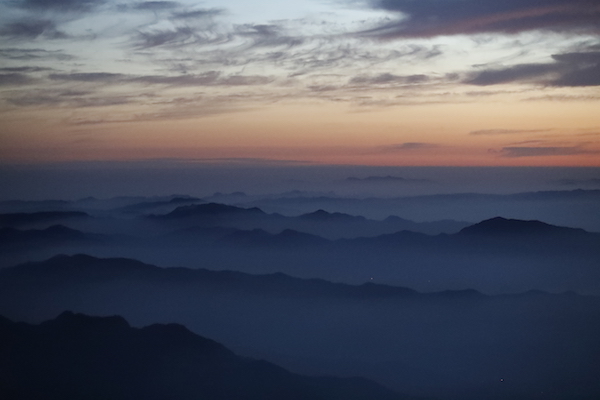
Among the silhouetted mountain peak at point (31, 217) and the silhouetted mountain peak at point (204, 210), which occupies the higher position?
the silhouetted mountain peak at point (31, 217)

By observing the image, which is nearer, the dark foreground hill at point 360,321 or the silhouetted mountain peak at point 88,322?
the dark foreground hill at point 360,321

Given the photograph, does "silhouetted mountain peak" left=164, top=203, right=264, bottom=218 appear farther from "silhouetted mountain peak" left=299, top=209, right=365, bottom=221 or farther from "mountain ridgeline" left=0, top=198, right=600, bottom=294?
"silhouetted mountain peak" left=299, top=209, right=365, bottom=221

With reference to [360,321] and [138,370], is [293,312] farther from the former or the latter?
[138,370]

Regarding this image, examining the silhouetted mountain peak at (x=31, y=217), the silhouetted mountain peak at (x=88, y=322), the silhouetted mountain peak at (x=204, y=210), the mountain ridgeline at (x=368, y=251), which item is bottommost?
the mountain ridgeline at (x=368, y=251)

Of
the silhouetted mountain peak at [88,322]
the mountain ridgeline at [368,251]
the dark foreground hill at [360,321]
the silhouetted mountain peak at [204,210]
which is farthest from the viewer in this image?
the silhouetted mountain peak at [204,210]

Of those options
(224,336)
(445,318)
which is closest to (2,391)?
(224,336)

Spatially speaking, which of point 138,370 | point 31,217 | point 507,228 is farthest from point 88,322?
point 507,228

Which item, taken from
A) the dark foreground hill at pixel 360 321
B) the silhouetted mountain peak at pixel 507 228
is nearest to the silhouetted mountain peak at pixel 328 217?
the silhouetted mountain peak at pixel 507 228

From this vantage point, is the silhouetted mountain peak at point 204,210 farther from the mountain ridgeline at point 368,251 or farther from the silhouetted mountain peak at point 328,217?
the silhouetted mountain peak at point 328,217
